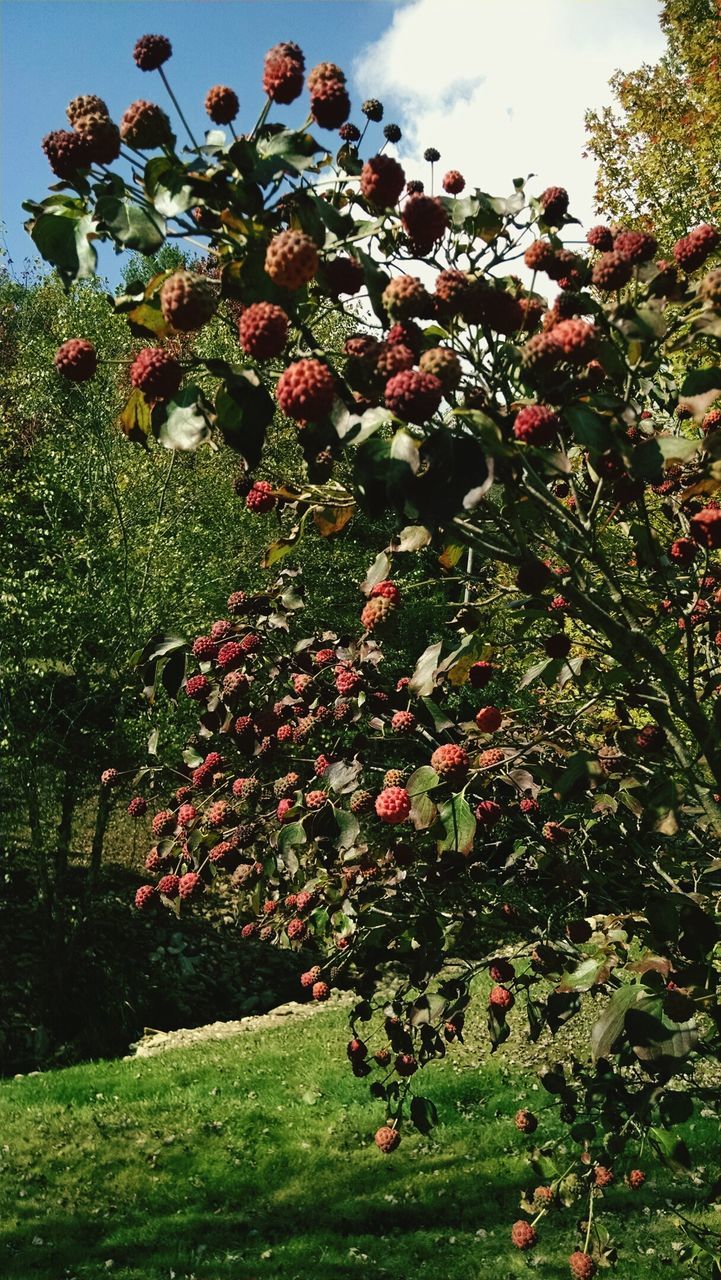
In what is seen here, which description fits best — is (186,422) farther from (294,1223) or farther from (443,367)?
(294,1223)

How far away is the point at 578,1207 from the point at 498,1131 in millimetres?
1519

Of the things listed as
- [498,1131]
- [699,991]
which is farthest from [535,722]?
[498,1131]

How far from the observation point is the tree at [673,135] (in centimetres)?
978

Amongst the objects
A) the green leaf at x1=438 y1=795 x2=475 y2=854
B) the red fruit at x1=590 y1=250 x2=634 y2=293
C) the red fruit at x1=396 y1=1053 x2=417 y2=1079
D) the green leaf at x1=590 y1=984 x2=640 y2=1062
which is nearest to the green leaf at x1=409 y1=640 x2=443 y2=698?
the green leaf at x1=438 y1=795 x2=475 y2=854

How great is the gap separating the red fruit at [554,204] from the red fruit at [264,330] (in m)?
1.02

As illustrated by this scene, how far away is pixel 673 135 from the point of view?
10.9m

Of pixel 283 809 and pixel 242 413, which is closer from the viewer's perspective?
pixel 242 413

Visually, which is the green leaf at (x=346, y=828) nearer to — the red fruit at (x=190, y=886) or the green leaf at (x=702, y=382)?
the red fruit at (x=190, y=886)

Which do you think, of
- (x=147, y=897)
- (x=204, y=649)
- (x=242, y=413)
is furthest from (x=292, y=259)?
(x=147, y=897)

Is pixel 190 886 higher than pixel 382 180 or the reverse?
the reverse

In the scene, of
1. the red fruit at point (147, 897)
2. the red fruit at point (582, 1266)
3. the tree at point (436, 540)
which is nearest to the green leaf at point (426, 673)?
the tree at point (436, 540)

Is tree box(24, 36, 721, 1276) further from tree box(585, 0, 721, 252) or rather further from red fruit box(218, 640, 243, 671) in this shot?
tree box(585, 0, 721, 252)

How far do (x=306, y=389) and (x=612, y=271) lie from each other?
77cm

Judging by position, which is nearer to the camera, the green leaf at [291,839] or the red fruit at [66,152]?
the red fruit at [66,152]
